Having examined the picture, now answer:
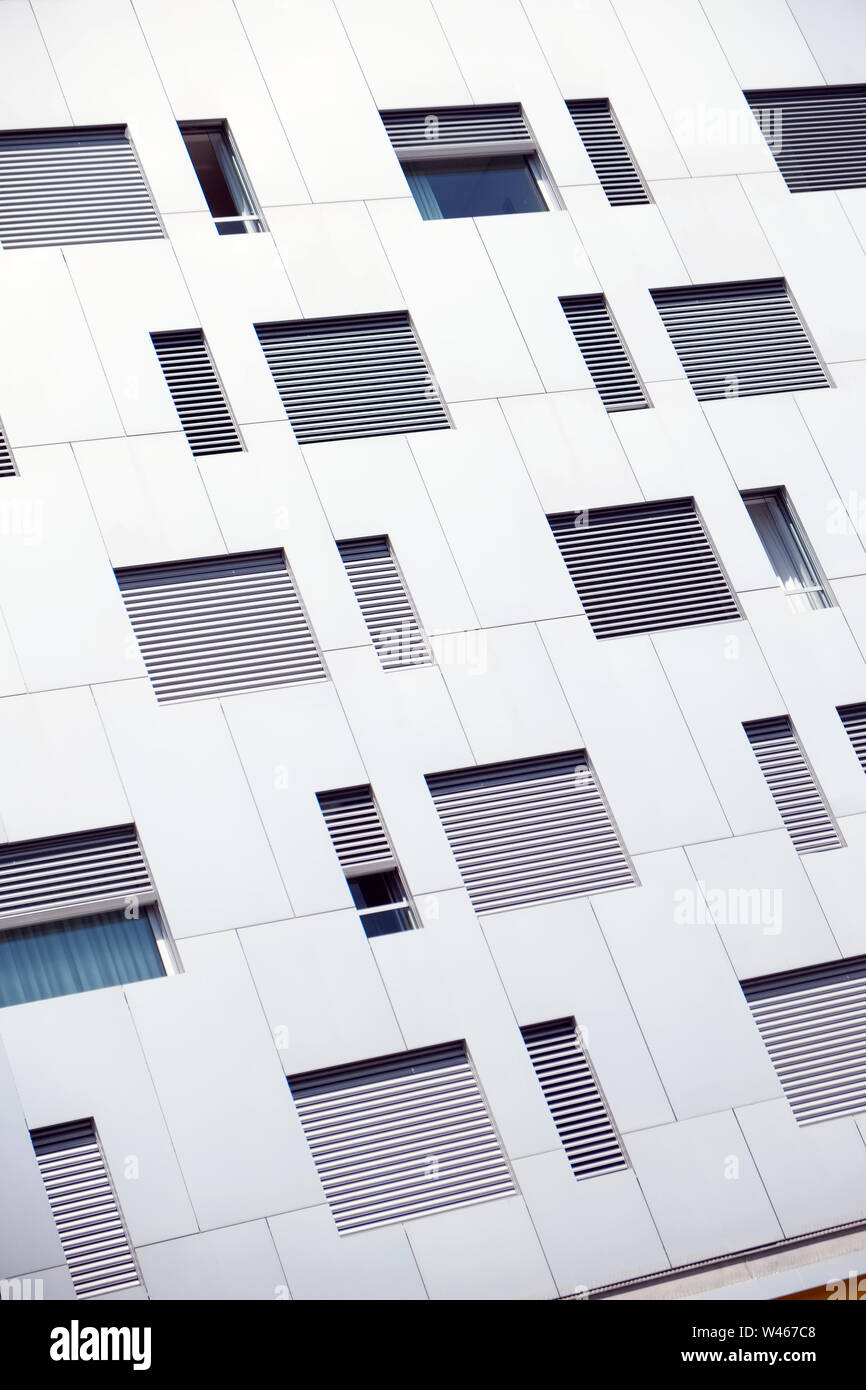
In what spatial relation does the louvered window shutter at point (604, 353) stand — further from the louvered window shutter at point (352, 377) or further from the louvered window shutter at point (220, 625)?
the louvered window shutter at point (220, 625)

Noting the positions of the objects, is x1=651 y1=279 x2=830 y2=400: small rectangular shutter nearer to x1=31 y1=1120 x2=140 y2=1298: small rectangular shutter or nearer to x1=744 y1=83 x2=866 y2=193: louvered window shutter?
x1=744 y1=83 x2=866 y2=193: louvered window shutter

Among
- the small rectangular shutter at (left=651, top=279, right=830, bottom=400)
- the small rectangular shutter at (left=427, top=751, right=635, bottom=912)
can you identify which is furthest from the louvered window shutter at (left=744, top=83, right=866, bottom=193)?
the small rectangular shutter at (left=427, top=751, right=635, bottom=912)

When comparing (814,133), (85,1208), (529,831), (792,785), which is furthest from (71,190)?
(85,1208)

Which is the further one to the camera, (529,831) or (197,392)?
(197,392)

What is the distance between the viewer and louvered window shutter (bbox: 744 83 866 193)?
55.7ft

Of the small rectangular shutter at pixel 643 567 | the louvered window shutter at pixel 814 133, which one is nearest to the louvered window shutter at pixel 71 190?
the small rectangular shutter at pixel 643 567

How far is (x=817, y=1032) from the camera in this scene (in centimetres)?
1329

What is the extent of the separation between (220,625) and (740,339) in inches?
272

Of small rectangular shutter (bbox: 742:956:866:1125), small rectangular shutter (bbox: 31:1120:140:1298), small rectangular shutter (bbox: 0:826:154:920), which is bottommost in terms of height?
small rectangular shutter (bbox: 742:956:866:1125)

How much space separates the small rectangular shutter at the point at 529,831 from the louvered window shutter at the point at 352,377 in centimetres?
380

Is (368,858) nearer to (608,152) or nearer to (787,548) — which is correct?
(787,548)

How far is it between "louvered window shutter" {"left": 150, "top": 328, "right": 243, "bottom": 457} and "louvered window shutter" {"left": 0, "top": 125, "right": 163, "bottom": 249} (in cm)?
134

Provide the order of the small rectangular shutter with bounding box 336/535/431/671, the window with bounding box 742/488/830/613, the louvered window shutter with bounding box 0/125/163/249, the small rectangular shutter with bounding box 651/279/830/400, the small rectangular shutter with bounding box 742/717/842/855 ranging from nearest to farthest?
1. the small rectangular shutter with bounding box 336/535/431/671
2. the small rectangular shutter with bounding box 742/717/842/855
3. the louvered window shutter with bounding box 0/125/163/249
4. the window with bounding box 742/488/830/613
5. the small rectangular shutter with bounding box 651/279/830/400

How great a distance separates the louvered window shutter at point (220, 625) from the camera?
13.3 m
